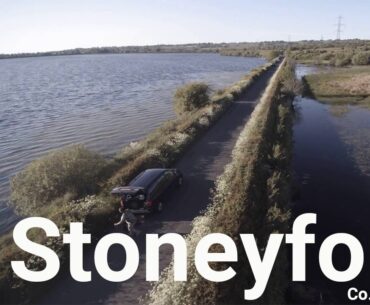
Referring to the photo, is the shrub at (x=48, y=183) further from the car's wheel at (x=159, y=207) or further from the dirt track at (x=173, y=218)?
the dirt track at (x=173, y=218)

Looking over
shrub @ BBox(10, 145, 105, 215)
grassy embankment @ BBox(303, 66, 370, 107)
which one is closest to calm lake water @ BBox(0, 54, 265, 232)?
shrub @ BBox(10, 145, 105, 215)

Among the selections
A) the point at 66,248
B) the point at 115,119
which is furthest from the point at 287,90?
the point at 66,248

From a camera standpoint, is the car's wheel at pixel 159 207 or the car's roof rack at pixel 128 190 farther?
the car's wheel at pixel 159 207

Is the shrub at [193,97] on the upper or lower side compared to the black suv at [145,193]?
upper

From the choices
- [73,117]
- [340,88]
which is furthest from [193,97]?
[340,88]

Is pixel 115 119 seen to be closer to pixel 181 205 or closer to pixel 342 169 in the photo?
pixel 342 169

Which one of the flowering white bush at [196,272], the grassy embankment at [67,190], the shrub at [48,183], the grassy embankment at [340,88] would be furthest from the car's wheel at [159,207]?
the grassy embankment at [340,88]
